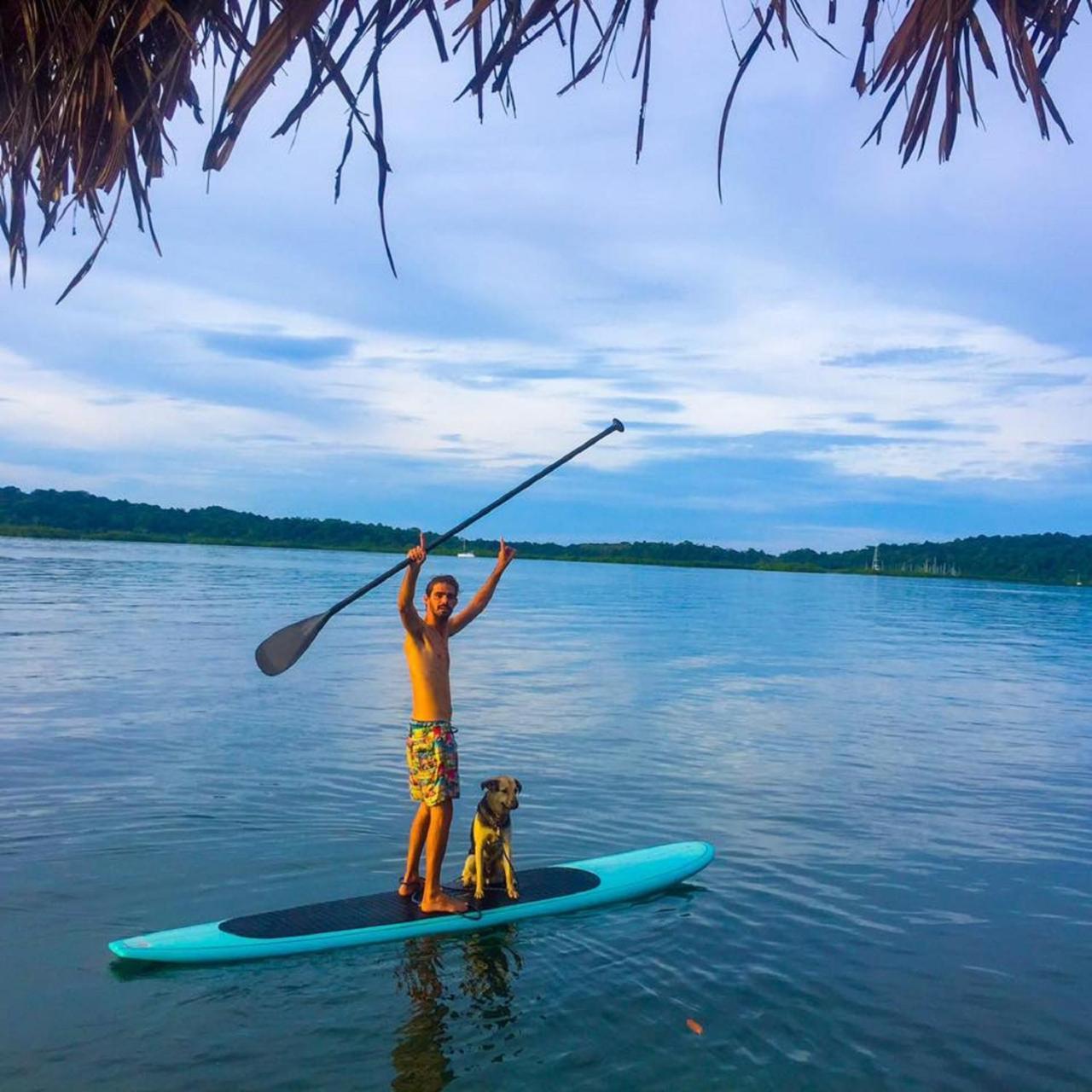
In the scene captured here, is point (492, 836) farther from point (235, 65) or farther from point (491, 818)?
point (235, 65)

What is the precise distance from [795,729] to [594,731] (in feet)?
10.4

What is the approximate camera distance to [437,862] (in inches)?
263

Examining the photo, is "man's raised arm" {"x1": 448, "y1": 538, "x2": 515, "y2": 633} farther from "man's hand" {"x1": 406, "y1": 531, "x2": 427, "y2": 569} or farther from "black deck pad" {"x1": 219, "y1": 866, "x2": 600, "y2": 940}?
"black deck pad" {"x1": 219, "y1": 866, "x2": 600, "y2": 940}

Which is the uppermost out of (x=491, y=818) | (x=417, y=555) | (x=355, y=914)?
(x=417, y=555)

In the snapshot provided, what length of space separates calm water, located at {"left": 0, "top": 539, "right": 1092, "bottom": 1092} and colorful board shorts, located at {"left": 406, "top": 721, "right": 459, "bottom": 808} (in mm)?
931

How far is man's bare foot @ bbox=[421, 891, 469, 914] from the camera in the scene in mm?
6785

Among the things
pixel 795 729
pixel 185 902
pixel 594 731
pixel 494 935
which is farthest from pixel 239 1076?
pixel 795 729

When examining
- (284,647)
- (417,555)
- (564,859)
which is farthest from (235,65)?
(564,859)

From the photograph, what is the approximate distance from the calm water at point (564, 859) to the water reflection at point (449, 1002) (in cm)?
2

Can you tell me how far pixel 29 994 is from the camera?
5.80 metres

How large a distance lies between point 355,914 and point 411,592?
2102 millimetres

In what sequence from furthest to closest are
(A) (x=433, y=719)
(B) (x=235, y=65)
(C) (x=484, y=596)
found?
(C) (x=484, y=596)
(A) (x=433, y=719)
(B) (x=235, y=65)

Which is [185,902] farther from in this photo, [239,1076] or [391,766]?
[391,766]

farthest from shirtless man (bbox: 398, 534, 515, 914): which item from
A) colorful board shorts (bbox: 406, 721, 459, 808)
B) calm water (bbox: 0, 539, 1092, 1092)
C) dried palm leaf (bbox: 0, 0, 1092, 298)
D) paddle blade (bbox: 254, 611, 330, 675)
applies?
dried palm leaf (bbox: 0, 0, 1092, 298)
